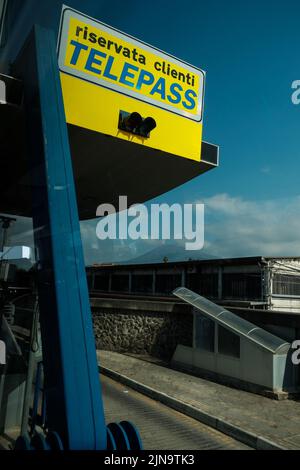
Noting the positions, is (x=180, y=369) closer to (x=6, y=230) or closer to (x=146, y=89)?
(x=6, y=230)

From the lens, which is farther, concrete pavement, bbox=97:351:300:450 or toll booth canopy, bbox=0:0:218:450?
concrete pavement, bbox=97:351:300:450

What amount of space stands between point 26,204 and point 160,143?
7.47 meters

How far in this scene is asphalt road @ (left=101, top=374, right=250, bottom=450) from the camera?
24.6 ft

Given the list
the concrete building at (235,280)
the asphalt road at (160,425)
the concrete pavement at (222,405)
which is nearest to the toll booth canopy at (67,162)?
the asphalt road at (160,425)

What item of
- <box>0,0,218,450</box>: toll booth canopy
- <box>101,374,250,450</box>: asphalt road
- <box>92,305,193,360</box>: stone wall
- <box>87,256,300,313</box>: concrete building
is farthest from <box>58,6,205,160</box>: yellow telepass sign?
<box>87,256,300,313</box>: concrete building

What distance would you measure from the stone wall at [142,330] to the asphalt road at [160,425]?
5.40 metres

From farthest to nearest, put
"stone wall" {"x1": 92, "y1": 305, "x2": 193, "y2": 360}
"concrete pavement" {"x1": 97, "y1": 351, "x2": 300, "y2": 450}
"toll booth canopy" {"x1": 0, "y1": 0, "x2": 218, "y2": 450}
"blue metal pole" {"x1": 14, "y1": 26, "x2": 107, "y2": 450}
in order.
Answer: "stone wall" {"x1": 92, "y1": 305, "x2": 193, "y2": 360}
"concrete pavement" {"x1": 97, "y1": 351, "x2": 300, "y2": 450}
"toll booth canopy" {"x1": 0, "y1": 0, "x2": 218, "y2": 450}
"blue metal pole" {"x1": 14, "y1": 26, "x2": 107, "y2": 450}

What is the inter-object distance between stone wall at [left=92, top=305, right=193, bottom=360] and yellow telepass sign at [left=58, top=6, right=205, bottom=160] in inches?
385

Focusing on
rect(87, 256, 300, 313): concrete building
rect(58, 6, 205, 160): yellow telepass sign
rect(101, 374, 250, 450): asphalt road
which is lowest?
rect(101, 374, 250, 450): asphalt road

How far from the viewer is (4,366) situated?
7648 mm

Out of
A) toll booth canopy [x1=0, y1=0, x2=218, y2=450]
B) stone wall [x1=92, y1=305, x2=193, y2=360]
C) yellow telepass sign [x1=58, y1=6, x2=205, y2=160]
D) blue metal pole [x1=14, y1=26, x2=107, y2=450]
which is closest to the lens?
blue metal pole [x1=14, y1=26, x2=107, y2=450]

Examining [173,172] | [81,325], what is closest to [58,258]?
Answer: [81,325]

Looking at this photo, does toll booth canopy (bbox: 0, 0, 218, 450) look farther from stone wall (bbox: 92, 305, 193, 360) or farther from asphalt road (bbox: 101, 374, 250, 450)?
stone wall (bbox: 92, 305, 193, 360)

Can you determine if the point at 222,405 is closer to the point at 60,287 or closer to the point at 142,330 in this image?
the point at 60,287
